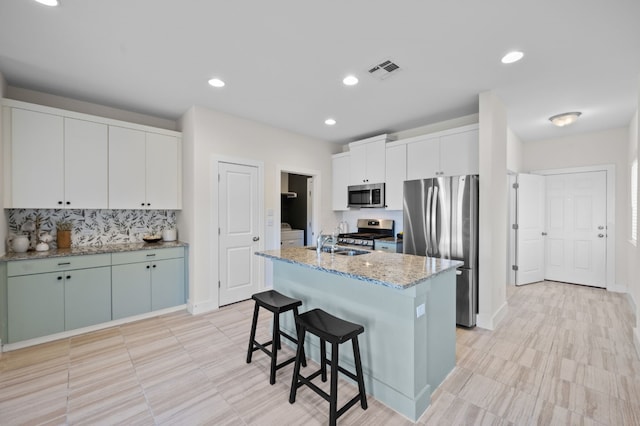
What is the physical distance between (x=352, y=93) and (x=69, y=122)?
3.17 meters

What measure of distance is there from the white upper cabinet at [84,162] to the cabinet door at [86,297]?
30.6 inches

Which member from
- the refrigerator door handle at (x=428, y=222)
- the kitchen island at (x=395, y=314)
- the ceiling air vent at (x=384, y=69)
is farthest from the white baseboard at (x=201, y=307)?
the ceiling air vent at (x=384, y=69)

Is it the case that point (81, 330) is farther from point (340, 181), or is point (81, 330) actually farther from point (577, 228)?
point (577, 228)

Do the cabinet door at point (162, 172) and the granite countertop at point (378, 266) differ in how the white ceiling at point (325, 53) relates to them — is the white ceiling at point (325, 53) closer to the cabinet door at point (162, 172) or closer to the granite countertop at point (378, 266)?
the cabinet door at point (162, 172)

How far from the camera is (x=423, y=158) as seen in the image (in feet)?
13.2

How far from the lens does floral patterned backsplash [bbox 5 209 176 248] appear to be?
3.10m

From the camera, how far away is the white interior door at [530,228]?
4.89 metres

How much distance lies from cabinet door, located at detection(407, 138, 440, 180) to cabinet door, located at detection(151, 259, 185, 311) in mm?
3530

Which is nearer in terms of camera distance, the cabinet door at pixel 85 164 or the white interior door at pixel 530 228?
the cabinet door at pixel 85 164

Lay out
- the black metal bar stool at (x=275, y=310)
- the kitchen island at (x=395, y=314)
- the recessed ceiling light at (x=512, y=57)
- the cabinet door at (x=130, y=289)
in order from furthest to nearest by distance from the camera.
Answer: the cabinet door at (x=130, y=289)
the recessed ceiling light at (x=512, y=57)
the black metal bar stool at (x=275, y=310)
the kitchen island at (x=395, y=314)

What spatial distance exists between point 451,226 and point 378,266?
1661 millimetres

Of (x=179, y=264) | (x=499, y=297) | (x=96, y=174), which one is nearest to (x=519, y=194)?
(x=499, y=297)

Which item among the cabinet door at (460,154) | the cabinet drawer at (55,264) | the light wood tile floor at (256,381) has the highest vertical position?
the cabinet door at (460,154)

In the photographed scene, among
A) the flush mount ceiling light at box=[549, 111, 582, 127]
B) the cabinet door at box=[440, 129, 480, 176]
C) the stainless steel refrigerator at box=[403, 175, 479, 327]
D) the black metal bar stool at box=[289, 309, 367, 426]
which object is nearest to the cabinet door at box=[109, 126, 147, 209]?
the black metal bar stool at box=[289, 309, 367, 426]
